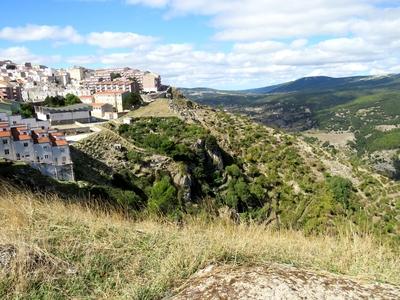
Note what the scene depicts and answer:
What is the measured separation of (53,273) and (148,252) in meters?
0.94

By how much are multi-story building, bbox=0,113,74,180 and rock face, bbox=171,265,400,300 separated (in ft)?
104

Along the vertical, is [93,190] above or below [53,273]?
below

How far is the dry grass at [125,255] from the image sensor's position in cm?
339

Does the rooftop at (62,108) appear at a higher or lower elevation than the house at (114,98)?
lower

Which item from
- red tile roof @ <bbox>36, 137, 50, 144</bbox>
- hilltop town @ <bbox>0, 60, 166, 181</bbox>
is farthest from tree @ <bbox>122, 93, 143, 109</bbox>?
red tile roof @ <bbox>36, 137, 50, 144</bbox>

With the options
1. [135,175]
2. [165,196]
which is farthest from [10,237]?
[135,175]

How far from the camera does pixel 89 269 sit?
11.9 ft

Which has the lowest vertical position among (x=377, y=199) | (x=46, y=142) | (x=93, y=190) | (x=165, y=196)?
(x=377, y=199)

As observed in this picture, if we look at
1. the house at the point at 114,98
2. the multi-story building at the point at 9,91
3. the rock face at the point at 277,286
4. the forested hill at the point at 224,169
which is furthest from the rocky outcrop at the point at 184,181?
the multi-story building at the point at 9,91

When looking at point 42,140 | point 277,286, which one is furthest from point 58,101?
point 277,286

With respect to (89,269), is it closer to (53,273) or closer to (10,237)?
(53,273)

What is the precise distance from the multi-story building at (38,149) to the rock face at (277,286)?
104 ft

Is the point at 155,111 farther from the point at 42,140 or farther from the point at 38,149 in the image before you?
the point at 38,149

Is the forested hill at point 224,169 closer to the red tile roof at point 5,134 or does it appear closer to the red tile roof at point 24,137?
the red tile roof at point 24,137
